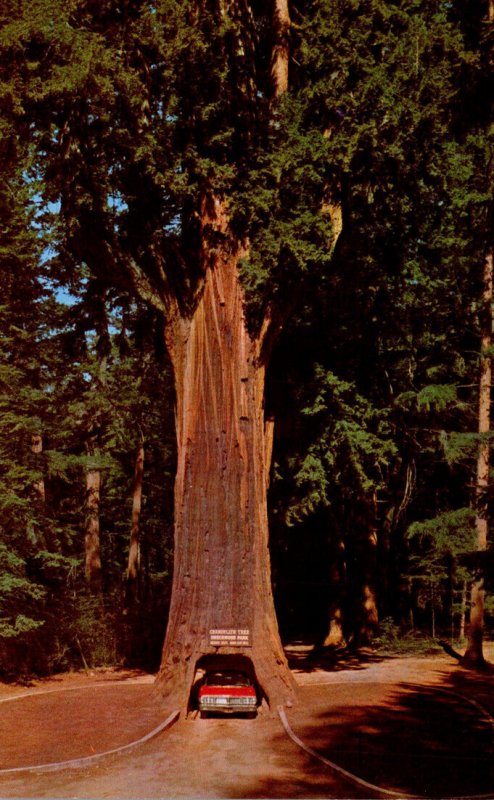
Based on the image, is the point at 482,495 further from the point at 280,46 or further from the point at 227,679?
the point at 280,46

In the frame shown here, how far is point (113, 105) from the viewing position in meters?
12.0

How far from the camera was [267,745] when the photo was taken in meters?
9.12

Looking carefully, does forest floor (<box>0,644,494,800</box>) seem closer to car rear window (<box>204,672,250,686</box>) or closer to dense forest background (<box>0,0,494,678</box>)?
car rear window (<box>204,672,250,686</box>)

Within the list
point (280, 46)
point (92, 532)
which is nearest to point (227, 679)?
point (280, 46)

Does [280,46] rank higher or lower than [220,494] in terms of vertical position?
higher

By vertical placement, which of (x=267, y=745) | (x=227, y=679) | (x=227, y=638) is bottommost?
(x=267, y=745)

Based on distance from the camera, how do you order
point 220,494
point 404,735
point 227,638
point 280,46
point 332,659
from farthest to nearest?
point 332,659
point 280,46
point 220,494
point 227,638
point 404,735

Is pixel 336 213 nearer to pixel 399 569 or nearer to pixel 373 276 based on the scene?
pixel 373 276

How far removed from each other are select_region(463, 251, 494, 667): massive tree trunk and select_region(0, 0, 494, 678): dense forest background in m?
0.28

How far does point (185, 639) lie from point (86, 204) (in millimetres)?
7952

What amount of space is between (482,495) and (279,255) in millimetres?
8967

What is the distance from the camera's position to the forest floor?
7.29 m

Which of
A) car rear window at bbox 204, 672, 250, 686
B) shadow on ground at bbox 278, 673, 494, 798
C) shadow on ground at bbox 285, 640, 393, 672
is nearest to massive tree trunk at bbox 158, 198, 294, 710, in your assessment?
car rear window at bbox 204, 672, 250, 686

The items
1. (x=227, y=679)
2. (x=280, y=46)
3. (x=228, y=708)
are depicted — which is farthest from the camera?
(x=280, y=46)
